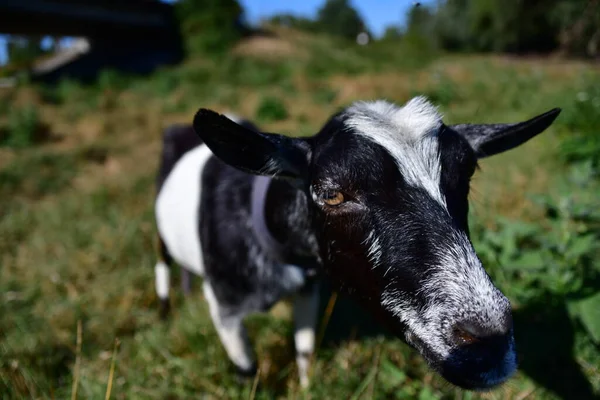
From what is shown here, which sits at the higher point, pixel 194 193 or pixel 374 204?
pixel 374 204

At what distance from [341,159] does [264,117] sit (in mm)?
7585

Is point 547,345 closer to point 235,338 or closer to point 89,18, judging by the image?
point 235,338

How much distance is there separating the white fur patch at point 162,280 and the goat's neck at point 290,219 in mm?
1838

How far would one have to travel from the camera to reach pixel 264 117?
8.79 m

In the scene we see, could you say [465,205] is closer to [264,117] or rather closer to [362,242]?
[362,242]

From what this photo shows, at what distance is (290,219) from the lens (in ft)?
6.24

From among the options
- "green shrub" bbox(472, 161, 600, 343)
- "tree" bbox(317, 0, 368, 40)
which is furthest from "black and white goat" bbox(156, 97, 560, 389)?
"tree" bbox(317, 0, 368, 40)

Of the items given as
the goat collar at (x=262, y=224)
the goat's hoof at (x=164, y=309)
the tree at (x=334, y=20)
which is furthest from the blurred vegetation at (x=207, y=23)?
the goat collar at (x=262, y=224)

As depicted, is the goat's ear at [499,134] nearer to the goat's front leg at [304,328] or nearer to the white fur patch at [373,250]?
the white fur patch at [373,250]

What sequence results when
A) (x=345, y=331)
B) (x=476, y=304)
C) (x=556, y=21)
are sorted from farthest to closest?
(x=556, y=21), (x=345, y=331), (x=476, y=304)

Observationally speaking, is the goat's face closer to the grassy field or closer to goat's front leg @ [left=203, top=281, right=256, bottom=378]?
the grassy field

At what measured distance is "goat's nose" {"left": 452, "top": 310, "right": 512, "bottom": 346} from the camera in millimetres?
1109

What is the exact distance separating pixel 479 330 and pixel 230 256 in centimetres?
145

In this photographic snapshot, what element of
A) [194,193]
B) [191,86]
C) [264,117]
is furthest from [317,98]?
[194,193]
